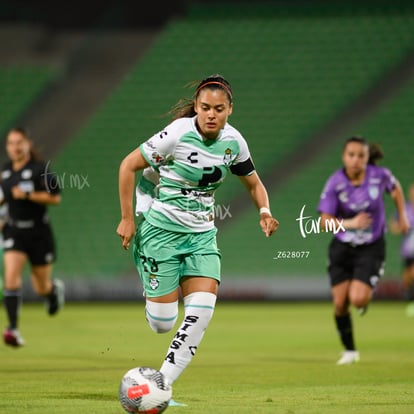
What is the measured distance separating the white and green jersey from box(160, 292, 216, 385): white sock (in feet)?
1.67

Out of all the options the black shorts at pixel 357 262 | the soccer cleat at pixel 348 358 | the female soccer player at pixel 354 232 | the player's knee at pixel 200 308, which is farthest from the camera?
the black shorts at pixel 357 262

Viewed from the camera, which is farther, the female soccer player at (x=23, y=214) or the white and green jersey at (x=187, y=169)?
the female soccer player at (x=23, y=214)

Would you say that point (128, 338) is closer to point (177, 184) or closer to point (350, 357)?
point (350, 357)

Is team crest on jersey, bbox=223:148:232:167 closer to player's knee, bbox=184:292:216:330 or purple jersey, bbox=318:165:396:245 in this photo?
player's knee, bbox=184:292:216:330

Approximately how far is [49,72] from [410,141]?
910 centimetres

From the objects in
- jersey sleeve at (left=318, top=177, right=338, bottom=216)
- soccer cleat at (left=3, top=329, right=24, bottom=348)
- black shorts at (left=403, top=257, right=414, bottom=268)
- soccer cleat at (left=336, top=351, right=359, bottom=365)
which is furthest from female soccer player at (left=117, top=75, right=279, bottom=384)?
black shorts at (left=403, top=257, right=414, bottom=268)

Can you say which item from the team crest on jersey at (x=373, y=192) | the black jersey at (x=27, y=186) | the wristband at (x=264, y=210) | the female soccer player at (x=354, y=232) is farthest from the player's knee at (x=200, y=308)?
the black jersey at (x=27, y=186)

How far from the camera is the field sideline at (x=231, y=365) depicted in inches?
284

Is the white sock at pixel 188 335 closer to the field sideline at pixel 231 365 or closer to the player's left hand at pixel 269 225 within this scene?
the field sideline at pixel 231 365

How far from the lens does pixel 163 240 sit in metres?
7.14

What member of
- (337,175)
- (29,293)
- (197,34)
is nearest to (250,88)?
(197,34)

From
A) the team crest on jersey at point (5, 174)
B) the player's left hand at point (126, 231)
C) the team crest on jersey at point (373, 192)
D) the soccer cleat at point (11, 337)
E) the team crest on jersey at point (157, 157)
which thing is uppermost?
the team crest on jersey at point (157, 157)

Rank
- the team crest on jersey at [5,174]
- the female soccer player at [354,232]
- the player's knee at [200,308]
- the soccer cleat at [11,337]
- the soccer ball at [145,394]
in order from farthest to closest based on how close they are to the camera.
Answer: the team crest on jersey at [5,174] < the soccer cleat at [11,337] < the female soccer player at [354,232] < the player's knee at [200,308] < the soccer ball at [145,394]

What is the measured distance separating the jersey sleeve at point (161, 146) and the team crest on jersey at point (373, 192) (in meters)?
4.21
